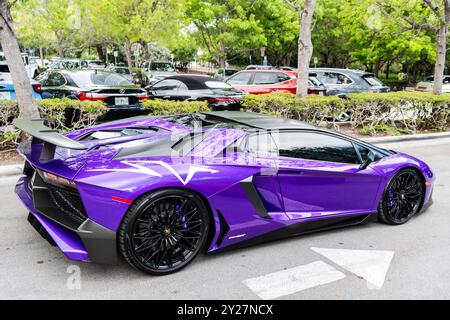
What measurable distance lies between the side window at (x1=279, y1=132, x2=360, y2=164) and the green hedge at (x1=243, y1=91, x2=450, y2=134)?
531 centimetres

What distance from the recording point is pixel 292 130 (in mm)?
4250

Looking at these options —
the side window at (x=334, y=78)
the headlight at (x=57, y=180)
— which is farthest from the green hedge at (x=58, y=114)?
the side window at (x=334, y=78)

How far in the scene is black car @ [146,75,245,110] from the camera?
10.4 metres

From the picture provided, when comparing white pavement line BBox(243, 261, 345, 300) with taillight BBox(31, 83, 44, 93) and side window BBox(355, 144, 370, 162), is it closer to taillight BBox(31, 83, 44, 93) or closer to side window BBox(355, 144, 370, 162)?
side window BBox(355, 144, 370, 162)

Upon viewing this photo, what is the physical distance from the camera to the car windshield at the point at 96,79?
9.36 metres

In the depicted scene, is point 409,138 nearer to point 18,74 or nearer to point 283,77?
point 283,77

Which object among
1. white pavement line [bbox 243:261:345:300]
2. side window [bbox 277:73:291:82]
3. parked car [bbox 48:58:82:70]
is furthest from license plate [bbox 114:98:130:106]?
parked car [bbox 48:58:82:70]

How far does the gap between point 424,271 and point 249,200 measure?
1714 millimetres

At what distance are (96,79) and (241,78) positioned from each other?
17.7ft

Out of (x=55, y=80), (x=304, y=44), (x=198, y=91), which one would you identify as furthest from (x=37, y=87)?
(x=304, y=44)

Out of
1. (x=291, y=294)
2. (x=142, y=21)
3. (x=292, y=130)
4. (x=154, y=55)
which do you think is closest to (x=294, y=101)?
(x=292, y=130)

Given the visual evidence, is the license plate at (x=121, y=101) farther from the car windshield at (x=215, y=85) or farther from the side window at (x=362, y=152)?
the side window at (x=362, y=152)

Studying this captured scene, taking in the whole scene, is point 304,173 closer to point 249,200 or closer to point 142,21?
point 249,200

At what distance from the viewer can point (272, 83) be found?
1300cm
